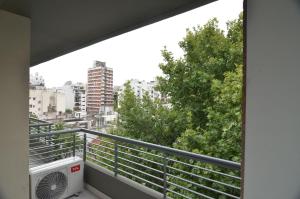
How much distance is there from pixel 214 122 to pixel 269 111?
15.4 ft

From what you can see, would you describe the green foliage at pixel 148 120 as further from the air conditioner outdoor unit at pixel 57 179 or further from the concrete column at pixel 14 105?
the concrete column at pixel 14 105

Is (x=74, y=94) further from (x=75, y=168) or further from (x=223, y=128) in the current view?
(x=75, y=168)

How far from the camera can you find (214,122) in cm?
525

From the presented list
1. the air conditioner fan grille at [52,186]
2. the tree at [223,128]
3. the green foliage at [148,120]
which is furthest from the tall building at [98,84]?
the air conditioner fan grille at [52,186]

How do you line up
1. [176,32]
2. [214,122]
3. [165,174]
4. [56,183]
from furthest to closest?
[176,32]
[214,122]
[56,183]
[165,174]

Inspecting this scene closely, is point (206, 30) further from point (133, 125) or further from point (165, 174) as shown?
point (165, 174)

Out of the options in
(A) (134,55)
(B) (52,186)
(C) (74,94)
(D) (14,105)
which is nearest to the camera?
(D) (14,105)

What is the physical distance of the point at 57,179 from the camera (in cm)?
Answer: 258

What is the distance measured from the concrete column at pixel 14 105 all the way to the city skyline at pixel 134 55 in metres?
1.34

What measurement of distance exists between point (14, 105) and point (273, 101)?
174 centimetres

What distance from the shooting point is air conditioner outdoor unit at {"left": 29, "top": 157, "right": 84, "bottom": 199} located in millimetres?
2363

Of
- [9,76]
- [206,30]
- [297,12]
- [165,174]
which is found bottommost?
[165,174]

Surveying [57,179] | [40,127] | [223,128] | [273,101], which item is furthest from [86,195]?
[223,128]

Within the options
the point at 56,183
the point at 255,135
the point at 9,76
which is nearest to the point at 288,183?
the point at 255,135
